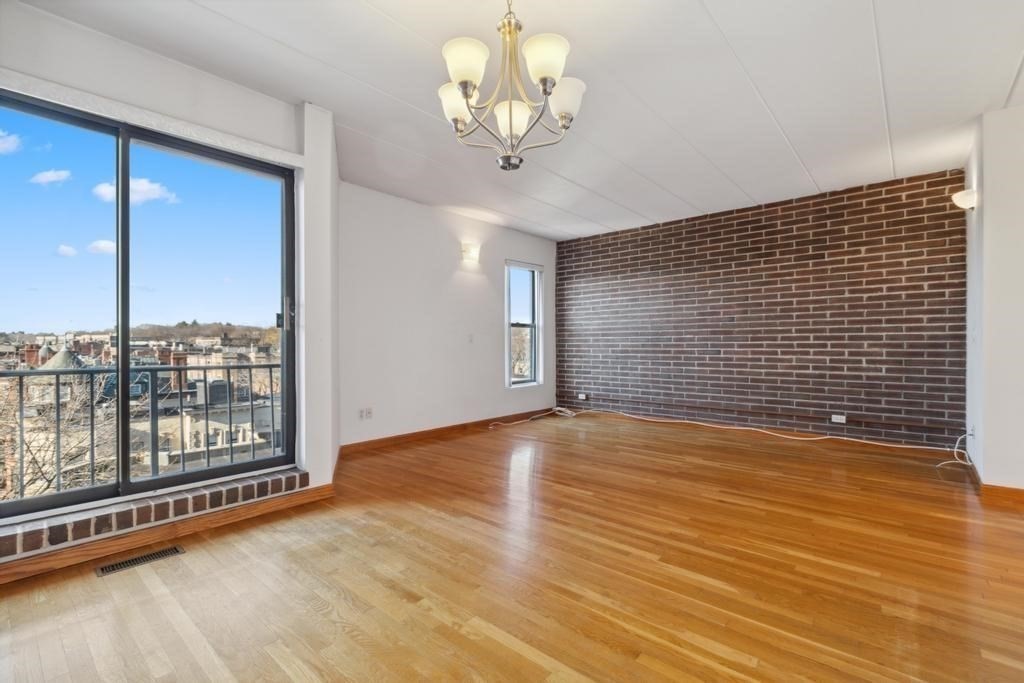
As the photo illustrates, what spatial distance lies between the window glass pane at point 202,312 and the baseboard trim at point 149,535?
362mm

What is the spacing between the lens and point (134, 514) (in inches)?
93.1

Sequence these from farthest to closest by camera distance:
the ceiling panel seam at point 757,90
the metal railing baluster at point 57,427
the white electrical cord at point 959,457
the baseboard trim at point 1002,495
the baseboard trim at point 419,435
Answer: the baseboard trim at point 419,435, the white electrical cord at point 959,457, the baseboard trim at point 1002,495, the metal railing baluster at point 57,427, the ceiling panel seam at point 757,90

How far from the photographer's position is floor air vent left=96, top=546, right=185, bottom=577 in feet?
7.07

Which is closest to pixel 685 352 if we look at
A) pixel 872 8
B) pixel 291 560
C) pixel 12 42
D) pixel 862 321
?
pixel 862 321

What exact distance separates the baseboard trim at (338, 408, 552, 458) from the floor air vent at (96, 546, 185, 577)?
1.88m


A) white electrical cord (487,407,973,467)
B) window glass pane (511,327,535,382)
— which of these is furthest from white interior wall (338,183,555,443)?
white electrical cord (487,407,973,467)

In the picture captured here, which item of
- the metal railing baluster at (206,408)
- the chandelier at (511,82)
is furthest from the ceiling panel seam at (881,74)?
the metal railing baluster at (206,408)

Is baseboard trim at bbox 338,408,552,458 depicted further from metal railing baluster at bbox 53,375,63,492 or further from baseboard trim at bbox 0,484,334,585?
metal railing baluster at bbox 53,375,63,492

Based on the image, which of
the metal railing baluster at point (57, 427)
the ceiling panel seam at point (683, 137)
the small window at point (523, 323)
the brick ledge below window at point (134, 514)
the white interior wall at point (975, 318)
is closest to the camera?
the brick ledge below window at point (134, 514)

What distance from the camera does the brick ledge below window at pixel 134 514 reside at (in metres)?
2.07

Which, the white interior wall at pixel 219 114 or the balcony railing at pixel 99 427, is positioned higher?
the white interior wall at pixel 219 114

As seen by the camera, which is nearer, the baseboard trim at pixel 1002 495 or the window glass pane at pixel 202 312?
the window glass pane at pixel 202 312

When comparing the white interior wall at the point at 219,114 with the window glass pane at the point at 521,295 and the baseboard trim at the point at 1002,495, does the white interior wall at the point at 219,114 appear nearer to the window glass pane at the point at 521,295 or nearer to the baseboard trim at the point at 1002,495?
the window glass pane at the point at 521,295

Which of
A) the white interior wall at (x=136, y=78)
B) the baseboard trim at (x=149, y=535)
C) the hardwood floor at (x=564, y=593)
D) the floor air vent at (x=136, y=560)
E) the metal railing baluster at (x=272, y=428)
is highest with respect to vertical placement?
the white interior wall at (x=136, y=78)
